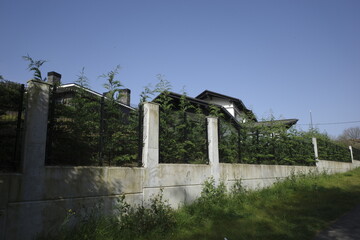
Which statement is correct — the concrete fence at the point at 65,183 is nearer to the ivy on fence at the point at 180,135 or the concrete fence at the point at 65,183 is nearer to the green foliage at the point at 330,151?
the ivy on fence at the point at 180,135

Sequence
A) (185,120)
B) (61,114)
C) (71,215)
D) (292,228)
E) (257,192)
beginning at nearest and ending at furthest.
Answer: (71,215) < (61,114) < (292,228) < (185,120) < (257,192)

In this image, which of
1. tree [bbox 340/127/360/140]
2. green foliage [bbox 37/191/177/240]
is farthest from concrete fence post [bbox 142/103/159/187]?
tree [bbox 340/127/360/140]

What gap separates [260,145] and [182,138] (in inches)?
188

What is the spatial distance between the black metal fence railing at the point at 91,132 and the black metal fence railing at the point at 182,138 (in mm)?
895

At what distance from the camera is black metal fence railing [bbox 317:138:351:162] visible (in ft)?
56.8

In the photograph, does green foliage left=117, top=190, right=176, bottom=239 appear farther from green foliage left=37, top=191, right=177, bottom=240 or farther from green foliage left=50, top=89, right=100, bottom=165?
green foliage left=50, top=89, right=100, bottom=165

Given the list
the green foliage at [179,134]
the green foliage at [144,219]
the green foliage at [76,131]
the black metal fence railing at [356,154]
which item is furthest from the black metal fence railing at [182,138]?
the black metal fence railing at [356,154]

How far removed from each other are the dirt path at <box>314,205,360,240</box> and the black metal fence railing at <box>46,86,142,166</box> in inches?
173

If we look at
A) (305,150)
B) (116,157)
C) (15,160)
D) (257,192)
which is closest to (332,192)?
(257,192)

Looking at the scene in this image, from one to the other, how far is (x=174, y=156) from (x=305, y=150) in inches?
423

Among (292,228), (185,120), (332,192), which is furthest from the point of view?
(332,192)

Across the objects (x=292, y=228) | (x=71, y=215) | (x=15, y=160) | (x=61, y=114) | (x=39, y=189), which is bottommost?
(x=292, y=228)

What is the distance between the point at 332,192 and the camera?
10.3m

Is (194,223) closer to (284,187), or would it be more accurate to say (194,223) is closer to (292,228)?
(292,228)
